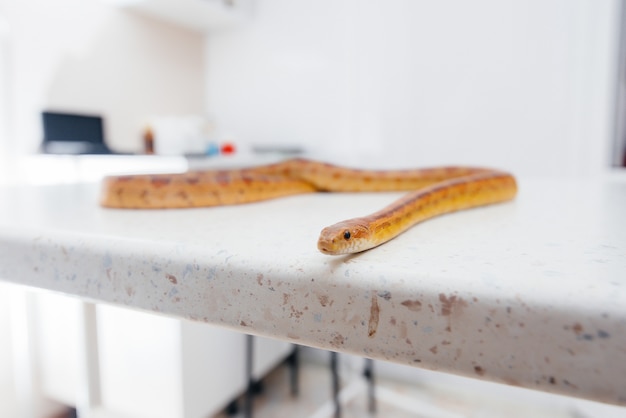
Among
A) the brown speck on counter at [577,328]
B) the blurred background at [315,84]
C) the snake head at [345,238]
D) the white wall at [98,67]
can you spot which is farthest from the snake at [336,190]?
the white wall at [98,67]

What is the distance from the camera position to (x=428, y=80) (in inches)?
102

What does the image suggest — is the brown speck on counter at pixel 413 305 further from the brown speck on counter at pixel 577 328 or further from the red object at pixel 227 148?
the red object at pixel 227 148

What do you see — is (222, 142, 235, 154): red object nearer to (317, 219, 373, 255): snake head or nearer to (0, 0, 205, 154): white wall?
(0, 0, 205, 154): white wall

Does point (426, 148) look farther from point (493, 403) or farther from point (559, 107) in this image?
point (493, 403)

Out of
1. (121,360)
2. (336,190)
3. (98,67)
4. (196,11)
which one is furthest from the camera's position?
(196,11)

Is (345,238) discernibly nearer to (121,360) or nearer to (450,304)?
(450,304)

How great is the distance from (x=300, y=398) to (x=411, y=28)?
7.45 ft

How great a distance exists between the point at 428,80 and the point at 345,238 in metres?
2.55

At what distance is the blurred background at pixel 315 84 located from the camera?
2189 mm

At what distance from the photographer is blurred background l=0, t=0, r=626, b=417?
2.19m

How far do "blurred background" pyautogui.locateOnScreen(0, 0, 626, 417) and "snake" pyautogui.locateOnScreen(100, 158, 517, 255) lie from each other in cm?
162

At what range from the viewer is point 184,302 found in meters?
0.29

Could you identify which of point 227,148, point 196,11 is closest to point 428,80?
point 227,148

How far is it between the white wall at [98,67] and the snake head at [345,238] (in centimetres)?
233
